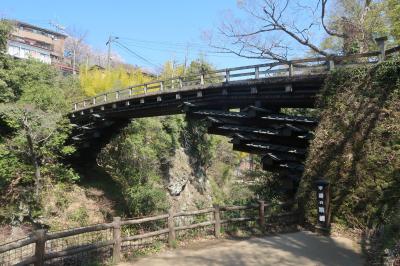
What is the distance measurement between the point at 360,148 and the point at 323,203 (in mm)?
1817

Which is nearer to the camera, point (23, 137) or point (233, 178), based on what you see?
point (23, 137)

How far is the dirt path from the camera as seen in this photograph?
26.9 feet

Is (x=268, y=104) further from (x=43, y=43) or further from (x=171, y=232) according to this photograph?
(x=43, y=43)

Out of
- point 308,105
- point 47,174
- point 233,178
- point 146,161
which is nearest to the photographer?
point 308,105

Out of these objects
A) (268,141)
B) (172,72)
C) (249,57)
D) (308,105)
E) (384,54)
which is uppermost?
(172,72)

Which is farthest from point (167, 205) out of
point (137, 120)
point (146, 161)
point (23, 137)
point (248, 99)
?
point (248, 99)

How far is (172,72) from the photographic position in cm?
5250

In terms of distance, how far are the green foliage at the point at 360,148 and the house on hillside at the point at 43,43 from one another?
5737 centimetres

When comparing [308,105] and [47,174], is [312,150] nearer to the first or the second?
[308,105]

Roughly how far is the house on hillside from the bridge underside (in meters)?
48.7

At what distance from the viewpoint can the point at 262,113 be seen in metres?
15.3

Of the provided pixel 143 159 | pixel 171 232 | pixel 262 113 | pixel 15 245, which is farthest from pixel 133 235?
pixel 143 159

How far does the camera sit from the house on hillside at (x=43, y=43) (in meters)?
62.7

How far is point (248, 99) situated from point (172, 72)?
123ft
